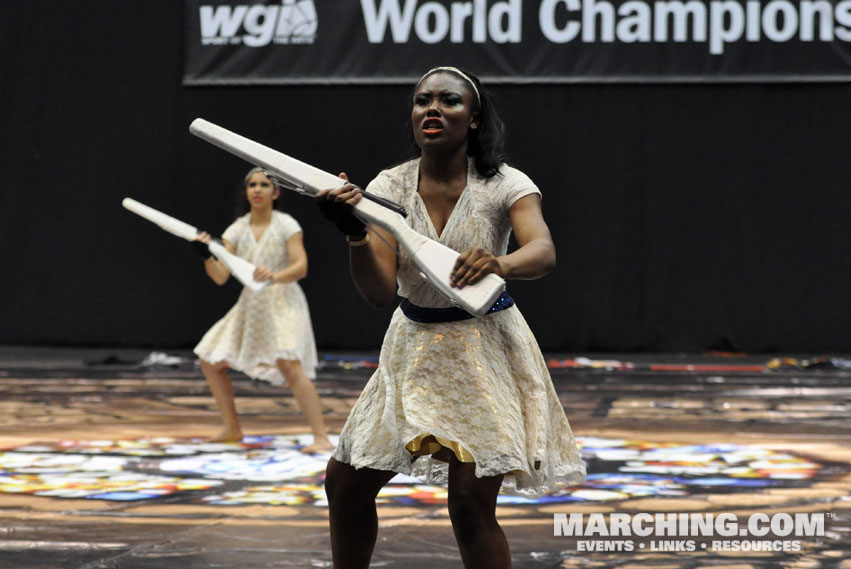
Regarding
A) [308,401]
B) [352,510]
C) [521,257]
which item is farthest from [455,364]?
[308,401]

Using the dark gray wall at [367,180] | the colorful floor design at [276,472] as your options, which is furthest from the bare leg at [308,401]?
the dark gray wall at [367,180]

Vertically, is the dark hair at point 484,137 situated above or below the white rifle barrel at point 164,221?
above

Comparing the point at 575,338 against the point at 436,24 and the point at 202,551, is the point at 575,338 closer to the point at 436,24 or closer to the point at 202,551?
the point at 436,24

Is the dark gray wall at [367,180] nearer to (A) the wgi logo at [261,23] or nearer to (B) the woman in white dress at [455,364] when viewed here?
(A) the wgi logo at [261,23]

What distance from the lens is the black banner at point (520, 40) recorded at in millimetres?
11805

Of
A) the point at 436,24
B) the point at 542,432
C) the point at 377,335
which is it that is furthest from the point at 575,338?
the point at 542,432

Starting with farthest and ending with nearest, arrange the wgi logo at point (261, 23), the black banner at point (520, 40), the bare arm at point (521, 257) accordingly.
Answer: the wgi logo at point (261, 23) < the black banner at point (520, 40) < the bare arm at point (521, 257)

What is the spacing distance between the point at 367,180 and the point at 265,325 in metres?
5.58

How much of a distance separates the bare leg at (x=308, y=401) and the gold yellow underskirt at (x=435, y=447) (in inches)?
141

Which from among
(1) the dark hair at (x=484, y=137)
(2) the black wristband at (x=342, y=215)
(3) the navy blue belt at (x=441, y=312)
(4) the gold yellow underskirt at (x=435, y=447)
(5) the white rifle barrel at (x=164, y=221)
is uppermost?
(1) the dark hair at (x=484, y=137)

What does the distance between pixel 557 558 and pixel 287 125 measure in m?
8.86

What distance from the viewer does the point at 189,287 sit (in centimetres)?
1272

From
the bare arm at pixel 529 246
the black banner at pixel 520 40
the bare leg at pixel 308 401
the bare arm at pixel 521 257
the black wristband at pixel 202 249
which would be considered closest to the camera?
the bare arm at pixel 521 257

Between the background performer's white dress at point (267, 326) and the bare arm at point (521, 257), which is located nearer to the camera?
the bare arm at point (521, 257)
